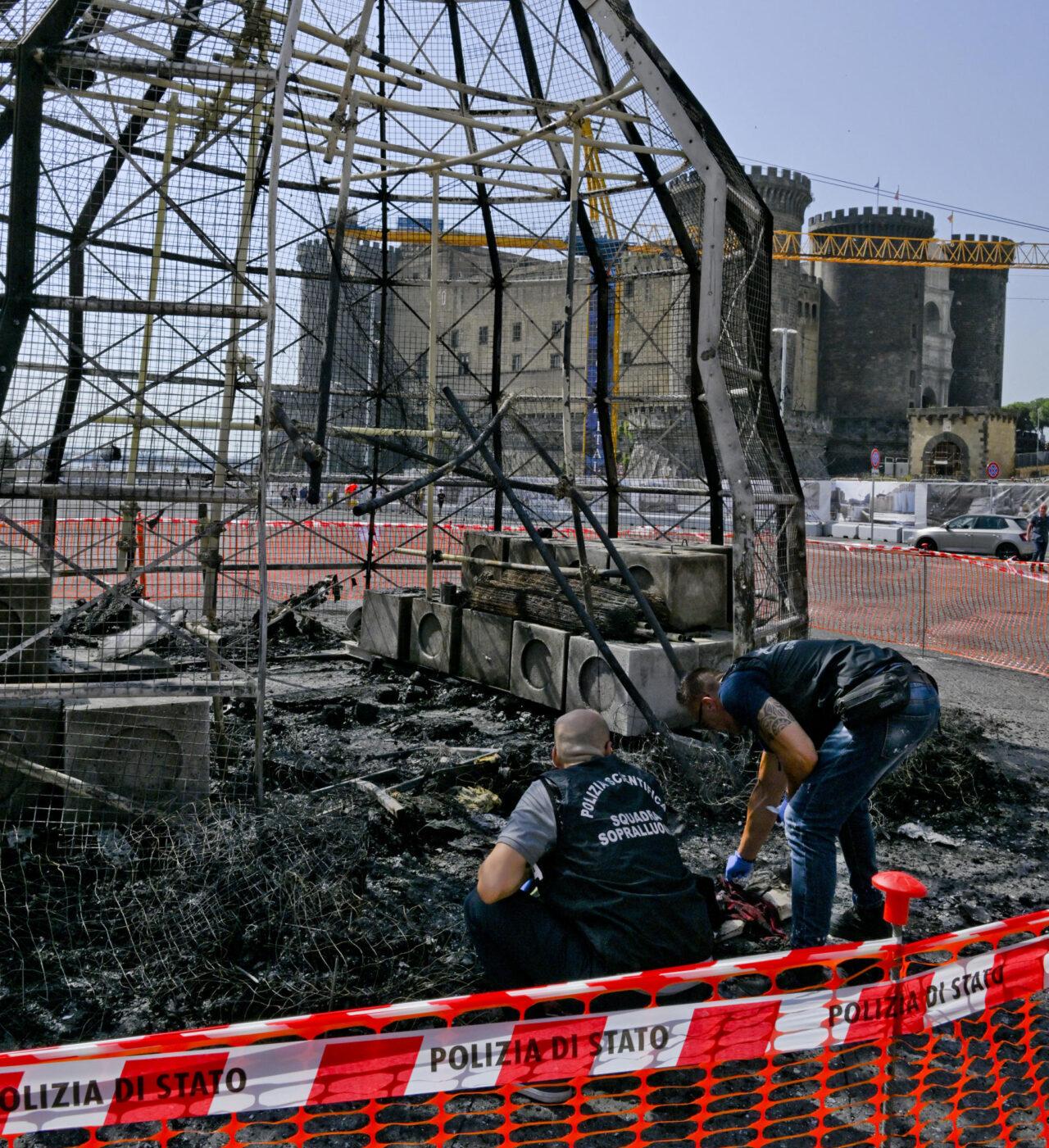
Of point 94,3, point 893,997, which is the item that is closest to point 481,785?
point 893,997

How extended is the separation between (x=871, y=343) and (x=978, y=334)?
11248mm

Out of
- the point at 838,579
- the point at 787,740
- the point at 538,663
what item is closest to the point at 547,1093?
the point at 787,740

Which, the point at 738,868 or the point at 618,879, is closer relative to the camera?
the point at 618,879

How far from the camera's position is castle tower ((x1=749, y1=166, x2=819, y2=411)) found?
245 ft

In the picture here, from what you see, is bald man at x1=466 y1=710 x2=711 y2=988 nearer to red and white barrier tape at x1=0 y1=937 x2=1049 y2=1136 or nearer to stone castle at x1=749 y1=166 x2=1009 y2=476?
red and white barrier tape at x1=0 y1=937 x2=1049 y2=1136

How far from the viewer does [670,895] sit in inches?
137

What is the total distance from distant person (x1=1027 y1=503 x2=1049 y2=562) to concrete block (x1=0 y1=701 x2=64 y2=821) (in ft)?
85.4

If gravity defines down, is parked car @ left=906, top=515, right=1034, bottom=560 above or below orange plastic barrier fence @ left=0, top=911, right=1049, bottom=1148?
above

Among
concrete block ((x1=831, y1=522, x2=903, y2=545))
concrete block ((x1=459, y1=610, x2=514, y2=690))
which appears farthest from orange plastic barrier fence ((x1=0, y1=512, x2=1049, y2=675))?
concrete block ((x1=831, y1=522, x2=903, y2=545))

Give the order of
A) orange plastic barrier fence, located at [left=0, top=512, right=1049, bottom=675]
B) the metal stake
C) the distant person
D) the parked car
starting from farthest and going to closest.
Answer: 1. the parked car
2. the distant person
3. orange plastic barrier fence, located at [left=0, top=512, right=1049, bottom=675]
4. the metal stake

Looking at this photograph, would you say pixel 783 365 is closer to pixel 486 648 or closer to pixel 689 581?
pixel 689 581

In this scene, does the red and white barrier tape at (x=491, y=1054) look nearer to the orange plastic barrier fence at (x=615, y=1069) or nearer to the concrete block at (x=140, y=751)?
the orange plastic barrier fence at (x=615, y=1069)

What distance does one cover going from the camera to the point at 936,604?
623 inches

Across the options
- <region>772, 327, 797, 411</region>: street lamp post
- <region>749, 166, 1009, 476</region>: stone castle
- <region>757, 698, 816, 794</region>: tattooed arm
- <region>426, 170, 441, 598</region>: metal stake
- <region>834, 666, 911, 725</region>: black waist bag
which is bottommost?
<region>757, 698, 816, 794</region>: tattooed arm
